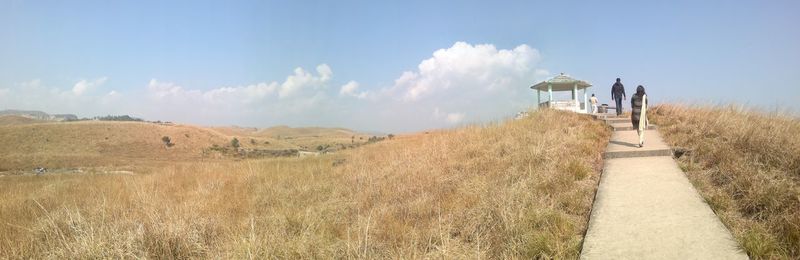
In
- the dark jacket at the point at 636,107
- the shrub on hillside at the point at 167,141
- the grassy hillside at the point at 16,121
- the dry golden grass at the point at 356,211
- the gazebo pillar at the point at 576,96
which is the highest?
the grassy hillside at the point at 16,121

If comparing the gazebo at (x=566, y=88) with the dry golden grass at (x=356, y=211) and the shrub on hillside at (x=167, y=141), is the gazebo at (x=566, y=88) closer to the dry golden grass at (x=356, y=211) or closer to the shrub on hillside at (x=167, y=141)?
the dry golden grass at (x=356, y=211)

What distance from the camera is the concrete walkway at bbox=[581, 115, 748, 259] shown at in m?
4.64

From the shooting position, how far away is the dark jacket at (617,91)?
58.7 feet

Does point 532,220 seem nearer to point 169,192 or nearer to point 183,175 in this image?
point 169,192

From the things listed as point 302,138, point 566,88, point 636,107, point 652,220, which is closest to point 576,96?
point 566,88

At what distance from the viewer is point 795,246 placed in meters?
4.39

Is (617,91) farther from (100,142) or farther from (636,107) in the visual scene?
(100,142)

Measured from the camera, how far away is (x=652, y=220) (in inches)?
215

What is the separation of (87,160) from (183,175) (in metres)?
25.1

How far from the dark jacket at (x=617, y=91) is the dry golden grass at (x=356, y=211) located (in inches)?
252

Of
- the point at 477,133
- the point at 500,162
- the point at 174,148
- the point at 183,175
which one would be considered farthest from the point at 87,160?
the point at 500,162

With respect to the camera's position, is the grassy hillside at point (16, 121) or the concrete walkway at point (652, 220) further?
the grassy hillside at point (16, 121)

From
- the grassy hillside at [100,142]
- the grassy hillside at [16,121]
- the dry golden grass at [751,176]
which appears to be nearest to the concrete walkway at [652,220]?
the dry golden grass at [751,176]

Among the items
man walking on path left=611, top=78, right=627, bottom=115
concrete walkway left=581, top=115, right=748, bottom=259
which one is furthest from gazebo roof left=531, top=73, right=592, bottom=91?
concrete walkway left=581, top=115, right=748, bottom=259
